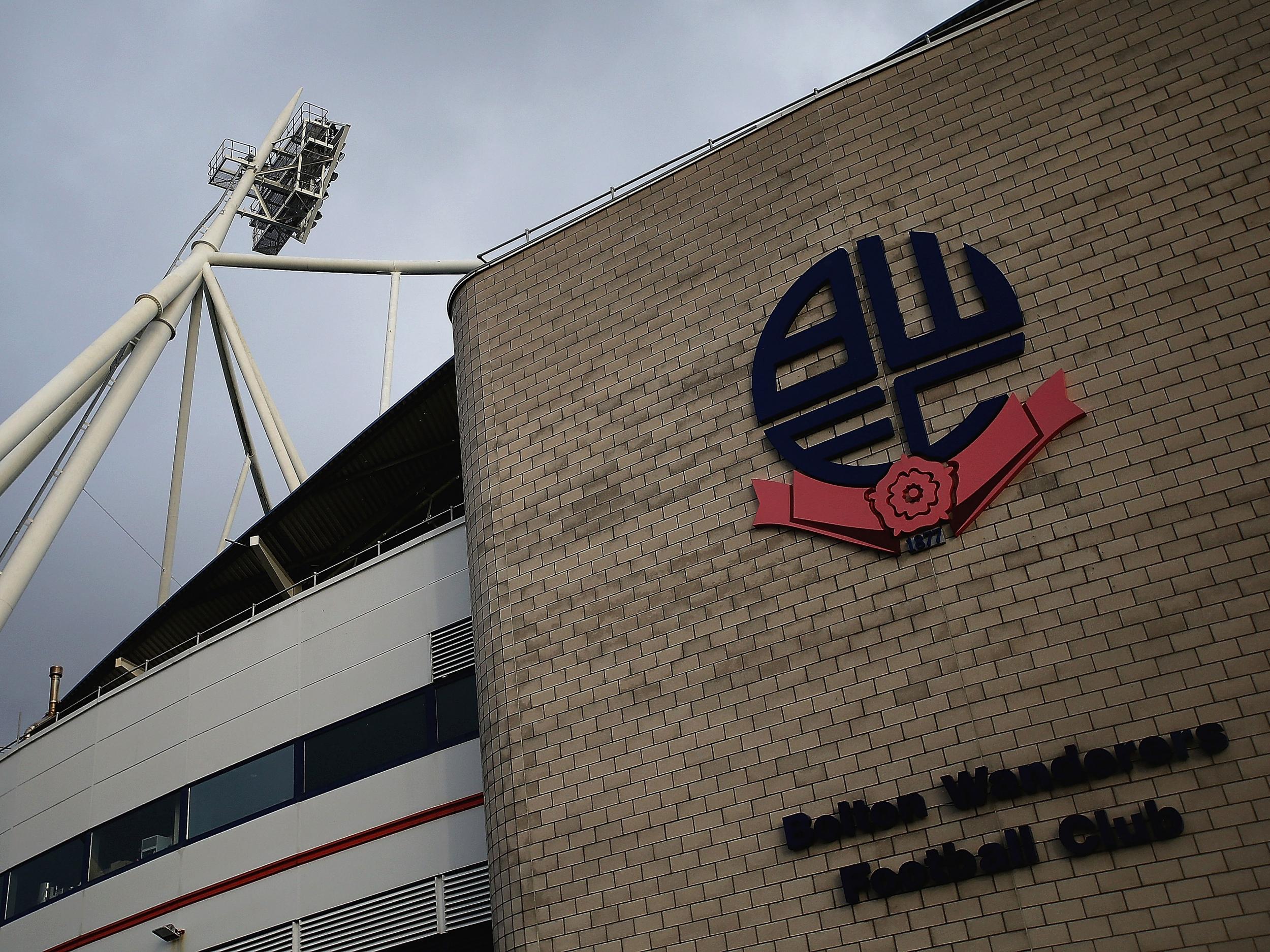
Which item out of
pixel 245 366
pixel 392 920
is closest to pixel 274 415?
pixel 245 366

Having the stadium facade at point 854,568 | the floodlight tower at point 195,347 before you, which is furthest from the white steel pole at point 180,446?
the stadium facade at point 854,568

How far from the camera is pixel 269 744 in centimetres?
2186

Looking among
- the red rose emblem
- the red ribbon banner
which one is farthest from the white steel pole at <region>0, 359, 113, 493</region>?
the red rose emblem

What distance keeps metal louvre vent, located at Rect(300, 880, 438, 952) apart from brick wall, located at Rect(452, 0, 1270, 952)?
2753mm

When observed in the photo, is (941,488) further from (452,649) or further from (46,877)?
(46,877)

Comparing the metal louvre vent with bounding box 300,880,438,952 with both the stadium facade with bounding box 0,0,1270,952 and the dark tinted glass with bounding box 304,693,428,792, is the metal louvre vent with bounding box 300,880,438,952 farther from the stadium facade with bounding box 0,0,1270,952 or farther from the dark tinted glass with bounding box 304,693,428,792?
the dark tinted glass with bounding box 304,693,428,792

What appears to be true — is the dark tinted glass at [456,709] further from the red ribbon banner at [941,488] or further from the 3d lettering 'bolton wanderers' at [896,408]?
the red ribbon banner at [941,488]

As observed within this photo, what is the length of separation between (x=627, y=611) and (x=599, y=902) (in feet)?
12.6

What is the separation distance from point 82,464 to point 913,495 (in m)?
19.4

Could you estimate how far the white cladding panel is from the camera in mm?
19516

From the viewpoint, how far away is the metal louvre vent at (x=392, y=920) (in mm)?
18016

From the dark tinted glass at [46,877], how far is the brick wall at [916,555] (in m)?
12.8

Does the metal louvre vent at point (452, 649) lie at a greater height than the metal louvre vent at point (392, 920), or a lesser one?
greater

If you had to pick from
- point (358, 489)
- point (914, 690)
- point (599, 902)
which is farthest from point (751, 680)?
point (358, 489)
